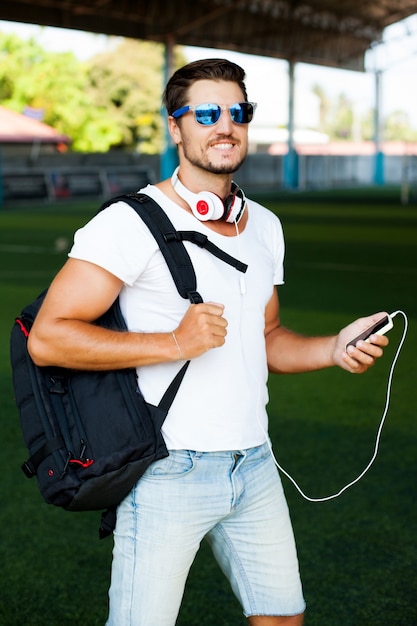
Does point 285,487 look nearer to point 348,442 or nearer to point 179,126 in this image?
point 348,442

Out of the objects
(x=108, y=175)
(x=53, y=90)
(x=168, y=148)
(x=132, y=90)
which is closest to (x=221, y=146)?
(x=108, y=175)

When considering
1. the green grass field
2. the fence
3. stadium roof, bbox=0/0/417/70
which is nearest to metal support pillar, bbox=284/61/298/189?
the fence

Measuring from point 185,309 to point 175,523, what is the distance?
56cm

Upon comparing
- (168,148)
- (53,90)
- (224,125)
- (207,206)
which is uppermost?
(53,90)

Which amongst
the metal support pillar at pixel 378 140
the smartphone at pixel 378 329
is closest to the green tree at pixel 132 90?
the metal support pillar at pixel 378 140

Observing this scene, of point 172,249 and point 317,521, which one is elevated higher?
point 172,249

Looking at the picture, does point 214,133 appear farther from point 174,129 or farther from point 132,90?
point 132,90

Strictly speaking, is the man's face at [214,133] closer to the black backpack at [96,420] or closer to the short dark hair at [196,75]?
the short dark hair at [196,75]

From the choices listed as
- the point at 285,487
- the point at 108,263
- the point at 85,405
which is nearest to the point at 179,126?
the point at 108,263

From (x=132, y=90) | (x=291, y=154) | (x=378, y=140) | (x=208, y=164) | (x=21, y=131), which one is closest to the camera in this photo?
(x=208, y=164)

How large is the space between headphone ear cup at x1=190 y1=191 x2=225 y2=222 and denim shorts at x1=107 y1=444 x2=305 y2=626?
0.62 metres

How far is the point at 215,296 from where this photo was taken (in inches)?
103

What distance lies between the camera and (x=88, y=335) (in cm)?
249

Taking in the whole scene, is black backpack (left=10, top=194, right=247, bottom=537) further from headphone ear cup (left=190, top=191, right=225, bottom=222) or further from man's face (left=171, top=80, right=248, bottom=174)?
man's face (left=171, top=80, right=248, bottom=174)
